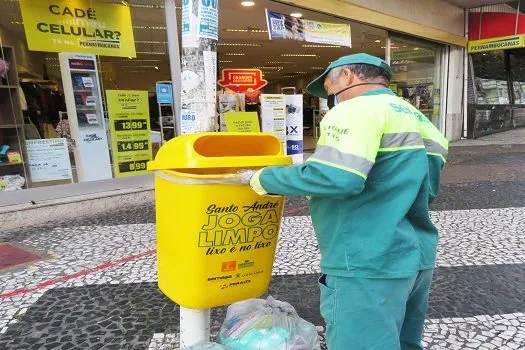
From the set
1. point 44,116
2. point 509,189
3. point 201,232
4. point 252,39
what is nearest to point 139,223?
point 44,116

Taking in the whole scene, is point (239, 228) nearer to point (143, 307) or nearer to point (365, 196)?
point (365, 196)

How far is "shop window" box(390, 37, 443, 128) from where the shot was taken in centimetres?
1076

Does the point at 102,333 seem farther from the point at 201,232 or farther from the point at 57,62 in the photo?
the point at 57,62

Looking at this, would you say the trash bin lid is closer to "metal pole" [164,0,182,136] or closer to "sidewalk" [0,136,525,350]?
"sidewalk" [0,136,525,350]

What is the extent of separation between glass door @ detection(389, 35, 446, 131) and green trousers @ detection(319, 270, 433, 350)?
994 cm

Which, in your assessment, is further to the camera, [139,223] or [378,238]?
[139,223]

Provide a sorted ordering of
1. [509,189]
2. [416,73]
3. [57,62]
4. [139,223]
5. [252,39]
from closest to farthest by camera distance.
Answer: [139,223] → [57,62] → [509,189] → [416,73] → [252,39]

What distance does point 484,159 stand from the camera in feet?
29.9

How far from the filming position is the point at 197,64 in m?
2.41

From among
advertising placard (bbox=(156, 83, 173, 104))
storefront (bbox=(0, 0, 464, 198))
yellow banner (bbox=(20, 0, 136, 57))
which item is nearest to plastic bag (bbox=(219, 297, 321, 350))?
storefront (bbox=(0, 0, 464, 198))

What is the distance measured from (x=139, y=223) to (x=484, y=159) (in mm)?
7556

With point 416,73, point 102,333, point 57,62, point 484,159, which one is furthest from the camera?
point 416,73

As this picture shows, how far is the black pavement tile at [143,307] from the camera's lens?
95.7 inches

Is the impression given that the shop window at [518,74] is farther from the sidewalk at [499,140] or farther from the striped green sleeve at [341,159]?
the striped green sleeve at [341,159]
